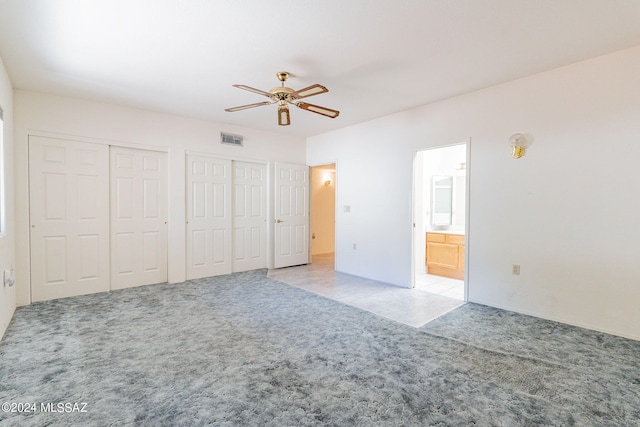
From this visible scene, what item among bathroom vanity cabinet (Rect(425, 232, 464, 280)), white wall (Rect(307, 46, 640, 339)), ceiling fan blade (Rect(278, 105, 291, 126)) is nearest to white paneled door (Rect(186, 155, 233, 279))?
ceiling fan blade (Rect(278, 105, 291, 126))

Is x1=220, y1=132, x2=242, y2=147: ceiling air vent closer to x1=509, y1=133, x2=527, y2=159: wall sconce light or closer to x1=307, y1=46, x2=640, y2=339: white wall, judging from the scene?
x1=307, y1=46, x2=640, y2=339: white wall

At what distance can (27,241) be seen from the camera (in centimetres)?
372

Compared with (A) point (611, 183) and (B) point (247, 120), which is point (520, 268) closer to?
(A) point (611, 183)

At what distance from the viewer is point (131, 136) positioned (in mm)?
4441

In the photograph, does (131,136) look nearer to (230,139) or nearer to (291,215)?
(230,139)

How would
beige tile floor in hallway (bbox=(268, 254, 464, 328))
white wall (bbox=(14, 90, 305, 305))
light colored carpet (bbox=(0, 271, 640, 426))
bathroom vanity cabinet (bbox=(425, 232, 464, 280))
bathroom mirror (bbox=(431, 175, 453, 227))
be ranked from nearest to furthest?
light colored carpet (bbox=(0, 271, 640, 426)), beige tile floor in hallway (bbox=(268, 254, 464, 328)), white wall (bbox=(14, 90, 305, 305)), bathroom vanity cabinet (bbox=(425, 232, 464, 280)), bathroom mirror (bbox=(431, 175, 453, 227))

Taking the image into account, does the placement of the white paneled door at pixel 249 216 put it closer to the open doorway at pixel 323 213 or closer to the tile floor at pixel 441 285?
the open doorway at pixel 323 213

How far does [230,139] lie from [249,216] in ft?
4.68

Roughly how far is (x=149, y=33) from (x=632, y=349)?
191 inches

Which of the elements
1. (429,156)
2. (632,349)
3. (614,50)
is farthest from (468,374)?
(429,156)

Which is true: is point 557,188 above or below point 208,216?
above

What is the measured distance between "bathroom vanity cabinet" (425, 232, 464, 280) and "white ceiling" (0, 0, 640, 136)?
242 cm

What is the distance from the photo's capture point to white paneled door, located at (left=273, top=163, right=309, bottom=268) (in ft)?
19.7

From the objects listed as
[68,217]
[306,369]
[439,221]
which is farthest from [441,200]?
[68,217]
